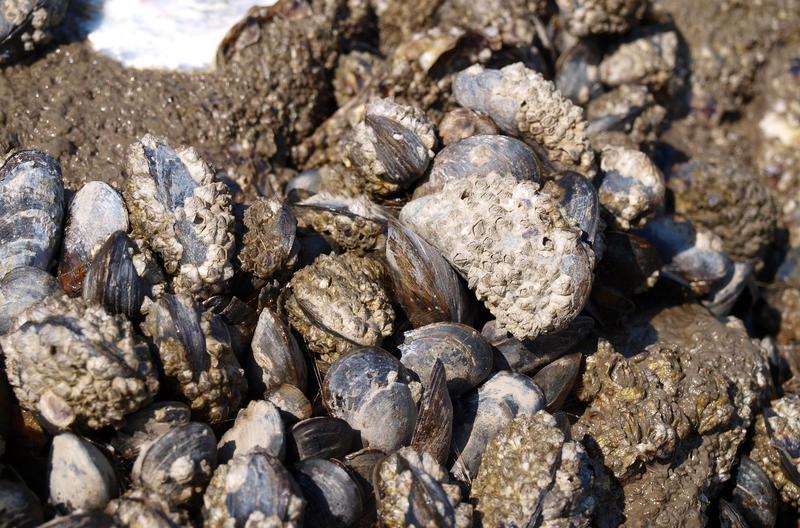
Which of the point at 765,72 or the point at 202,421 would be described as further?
the point at 765,72

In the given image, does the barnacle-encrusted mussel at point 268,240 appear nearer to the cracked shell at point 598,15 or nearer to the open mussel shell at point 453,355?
the open mussel shell at point 453,355

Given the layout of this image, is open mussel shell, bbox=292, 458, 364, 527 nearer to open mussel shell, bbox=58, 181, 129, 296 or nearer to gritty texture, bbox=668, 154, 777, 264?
open mussel shell, bbox=58, 181, 129, 296

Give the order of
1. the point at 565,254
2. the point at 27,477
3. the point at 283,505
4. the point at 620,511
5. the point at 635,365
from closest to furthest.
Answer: the point at 283,505 < the point at 27,477 < the point at 565,254 < the point at 620,511 < the point at 635,365

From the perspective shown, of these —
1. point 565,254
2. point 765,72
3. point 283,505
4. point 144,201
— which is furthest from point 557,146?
point 765,72

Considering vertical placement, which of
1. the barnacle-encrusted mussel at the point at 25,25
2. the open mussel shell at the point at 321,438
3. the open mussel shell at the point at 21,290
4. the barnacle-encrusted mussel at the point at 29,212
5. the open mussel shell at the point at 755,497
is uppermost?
the barnacle-encrusted mussel at the point at 25,25

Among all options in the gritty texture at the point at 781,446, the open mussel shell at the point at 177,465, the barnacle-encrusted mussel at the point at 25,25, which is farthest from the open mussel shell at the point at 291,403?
the barnacle-encrusted mussel at the point at 25,25

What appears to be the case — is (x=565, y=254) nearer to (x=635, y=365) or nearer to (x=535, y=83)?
(x=635, y=365)
